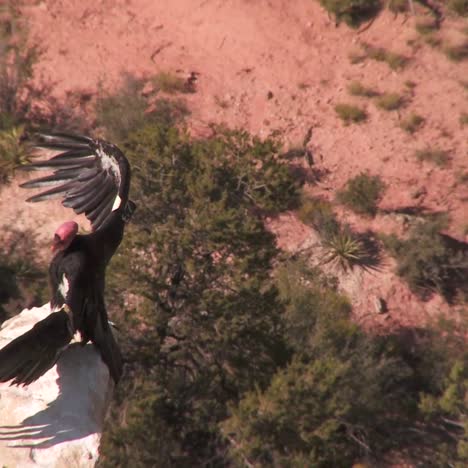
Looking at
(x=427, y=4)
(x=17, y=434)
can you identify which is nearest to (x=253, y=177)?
(x=17, y=434)

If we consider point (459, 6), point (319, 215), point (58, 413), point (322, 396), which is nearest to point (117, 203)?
point (58, 413)

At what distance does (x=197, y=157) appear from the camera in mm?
13469

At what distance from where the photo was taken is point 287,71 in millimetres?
22250

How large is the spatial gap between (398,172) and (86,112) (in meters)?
10.1

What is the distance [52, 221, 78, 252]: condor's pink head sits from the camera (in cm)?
579

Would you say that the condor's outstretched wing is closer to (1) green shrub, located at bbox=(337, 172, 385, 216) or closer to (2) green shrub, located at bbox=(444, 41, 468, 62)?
(1) green shrub, located at bbox=(337, 172, 385, 216)

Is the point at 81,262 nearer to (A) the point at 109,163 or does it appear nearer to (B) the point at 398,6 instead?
(A) the point at 109,163

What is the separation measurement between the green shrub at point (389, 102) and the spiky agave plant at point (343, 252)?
549 centimetres

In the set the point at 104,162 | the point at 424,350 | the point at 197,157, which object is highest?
the point at 104,162

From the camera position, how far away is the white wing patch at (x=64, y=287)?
5832mm

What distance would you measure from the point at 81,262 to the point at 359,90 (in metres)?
17.6

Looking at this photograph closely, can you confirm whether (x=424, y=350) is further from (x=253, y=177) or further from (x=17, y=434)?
(x=17, y=434)

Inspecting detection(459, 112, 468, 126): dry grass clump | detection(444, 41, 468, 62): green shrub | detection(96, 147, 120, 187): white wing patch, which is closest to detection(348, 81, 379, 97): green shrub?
detection(459, 112, 468, 126): dry grass clump

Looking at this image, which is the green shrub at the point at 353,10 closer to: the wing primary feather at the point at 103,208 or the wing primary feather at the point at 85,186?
the wing primary feather at the point at 85,186
